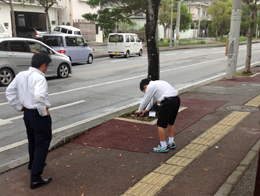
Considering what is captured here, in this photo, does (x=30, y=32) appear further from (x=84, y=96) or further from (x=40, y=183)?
(x=40, y=183)

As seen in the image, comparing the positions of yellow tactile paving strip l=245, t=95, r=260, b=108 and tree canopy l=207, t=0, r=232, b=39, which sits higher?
tree canopy l=207, t=0, r=232, b=39

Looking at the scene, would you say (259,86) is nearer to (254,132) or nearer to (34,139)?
(254,132)

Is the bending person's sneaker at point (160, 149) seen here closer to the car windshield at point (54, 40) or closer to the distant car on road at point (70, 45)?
the distant car on road at point (70, 45)

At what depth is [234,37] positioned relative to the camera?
12.5 metres

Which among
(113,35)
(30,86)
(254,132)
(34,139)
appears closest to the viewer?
(30,86)

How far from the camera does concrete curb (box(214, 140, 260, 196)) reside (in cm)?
384

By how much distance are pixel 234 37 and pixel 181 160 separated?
9.19m

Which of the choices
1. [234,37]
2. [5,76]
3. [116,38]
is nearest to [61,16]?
[116,38]

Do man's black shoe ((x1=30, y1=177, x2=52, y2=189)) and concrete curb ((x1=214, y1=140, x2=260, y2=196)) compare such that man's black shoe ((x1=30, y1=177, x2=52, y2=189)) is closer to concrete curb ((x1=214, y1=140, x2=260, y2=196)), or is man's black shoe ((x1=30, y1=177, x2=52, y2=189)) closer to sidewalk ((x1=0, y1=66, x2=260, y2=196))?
sidewalk ((x1=0, y1=66, x2=260, y2=196))

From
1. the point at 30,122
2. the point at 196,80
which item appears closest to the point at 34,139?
the point at 30,122

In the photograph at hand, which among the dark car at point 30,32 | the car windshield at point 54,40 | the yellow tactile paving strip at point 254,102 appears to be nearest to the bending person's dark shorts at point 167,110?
the yellow tactile paving strip at point 254,102

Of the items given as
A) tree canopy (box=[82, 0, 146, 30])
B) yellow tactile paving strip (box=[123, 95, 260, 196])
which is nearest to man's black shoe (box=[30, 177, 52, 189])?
yellow tactile paving strip (box=[123, 95, 260, 196])

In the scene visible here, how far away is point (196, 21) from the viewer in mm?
74188

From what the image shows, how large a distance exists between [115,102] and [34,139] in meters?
5.12
